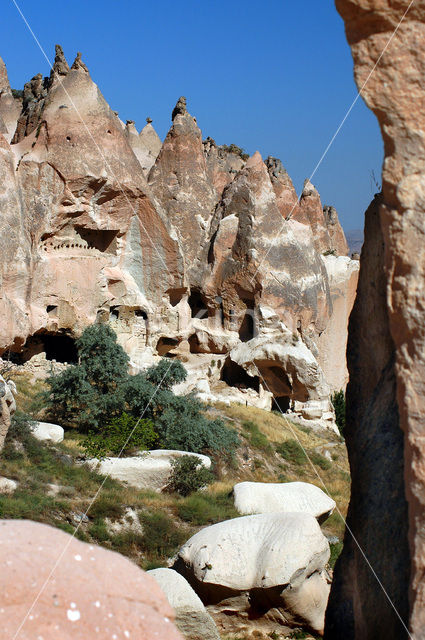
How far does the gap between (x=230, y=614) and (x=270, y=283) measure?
47.0ft

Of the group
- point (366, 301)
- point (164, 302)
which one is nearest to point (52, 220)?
point (164, 302)

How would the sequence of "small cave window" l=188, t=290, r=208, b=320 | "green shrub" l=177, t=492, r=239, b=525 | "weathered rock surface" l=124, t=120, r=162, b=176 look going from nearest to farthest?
"green shrub" l=177, t=492, r=239, b=525 → "small cave window" l=188, t=290, r=208, b=320 → "weathered rock surface" l=124, t=120, r=162, b=176

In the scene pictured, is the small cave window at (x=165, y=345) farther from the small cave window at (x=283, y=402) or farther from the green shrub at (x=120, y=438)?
the green shrub at (x=120, y=438)

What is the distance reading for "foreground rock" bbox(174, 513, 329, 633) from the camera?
5.22 metres

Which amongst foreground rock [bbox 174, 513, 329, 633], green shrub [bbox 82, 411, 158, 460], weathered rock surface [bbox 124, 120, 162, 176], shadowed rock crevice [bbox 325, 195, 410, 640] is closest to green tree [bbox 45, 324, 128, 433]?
green shrub [bbox 82, 411, 158, 460]

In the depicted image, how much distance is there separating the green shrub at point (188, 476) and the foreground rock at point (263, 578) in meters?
3.71

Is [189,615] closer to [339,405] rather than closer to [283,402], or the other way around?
[283,402]

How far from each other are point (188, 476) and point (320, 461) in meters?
4.86

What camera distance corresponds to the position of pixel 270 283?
63.1 feet

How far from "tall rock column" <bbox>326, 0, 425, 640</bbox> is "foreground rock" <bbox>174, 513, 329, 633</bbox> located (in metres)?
2.16

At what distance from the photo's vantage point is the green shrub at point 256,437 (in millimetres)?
13102

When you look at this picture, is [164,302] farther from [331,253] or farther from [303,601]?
[303,601]

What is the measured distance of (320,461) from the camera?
13.6 m

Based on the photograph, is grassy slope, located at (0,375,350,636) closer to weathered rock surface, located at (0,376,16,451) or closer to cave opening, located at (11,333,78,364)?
weathered rock surface, located at (0,376,16,451)
